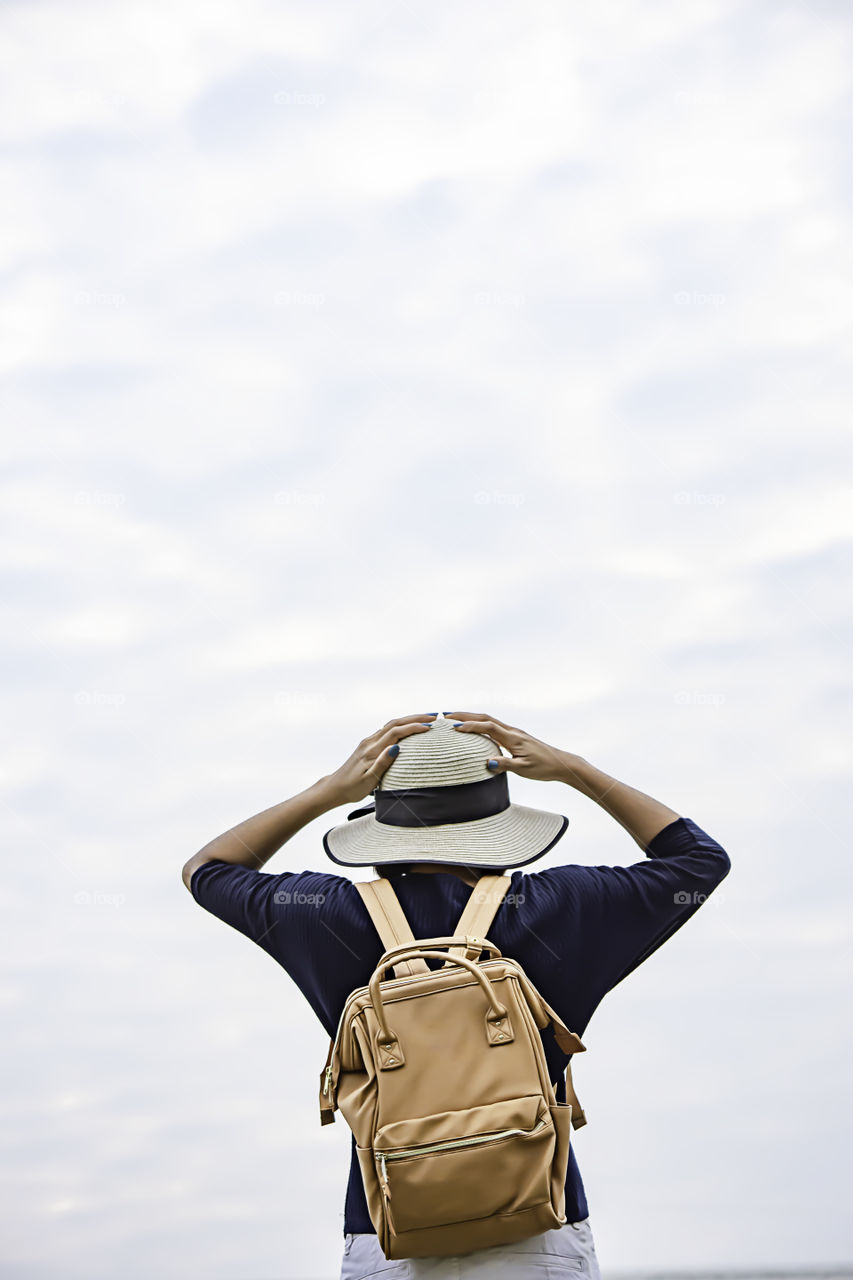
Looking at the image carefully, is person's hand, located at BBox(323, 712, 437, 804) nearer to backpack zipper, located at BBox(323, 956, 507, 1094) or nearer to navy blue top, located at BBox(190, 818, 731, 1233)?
navy blue top, located at BBox(190, 818, 731, 1233)

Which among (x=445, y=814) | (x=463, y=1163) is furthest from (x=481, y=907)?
(x=463, y=1163)

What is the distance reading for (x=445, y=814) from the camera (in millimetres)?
1506

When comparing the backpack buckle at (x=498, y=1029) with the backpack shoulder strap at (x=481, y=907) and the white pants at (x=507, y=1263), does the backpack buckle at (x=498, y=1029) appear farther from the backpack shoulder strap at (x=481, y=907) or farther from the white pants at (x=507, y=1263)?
the white pants at (x=507, y=1263)

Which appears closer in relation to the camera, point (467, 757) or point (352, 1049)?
point (352, 1049)

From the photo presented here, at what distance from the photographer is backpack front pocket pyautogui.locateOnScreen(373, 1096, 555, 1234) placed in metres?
1.24

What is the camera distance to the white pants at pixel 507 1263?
130 cm

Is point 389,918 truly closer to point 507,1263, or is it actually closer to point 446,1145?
point 446,1145

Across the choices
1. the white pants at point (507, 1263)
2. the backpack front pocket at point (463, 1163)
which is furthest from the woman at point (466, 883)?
the backpack front pocket at point (463, 1163)

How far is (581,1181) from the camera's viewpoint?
4.73 feet

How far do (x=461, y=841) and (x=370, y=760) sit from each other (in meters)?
0.21

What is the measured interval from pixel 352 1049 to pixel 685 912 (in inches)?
18.7

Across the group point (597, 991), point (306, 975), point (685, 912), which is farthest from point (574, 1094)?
point (306, 975)

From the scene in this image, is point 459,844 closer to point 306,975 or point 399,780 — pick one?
point 399,780

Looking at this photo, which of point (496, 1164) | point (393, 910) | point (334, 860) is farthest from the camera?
point (334, 860)
